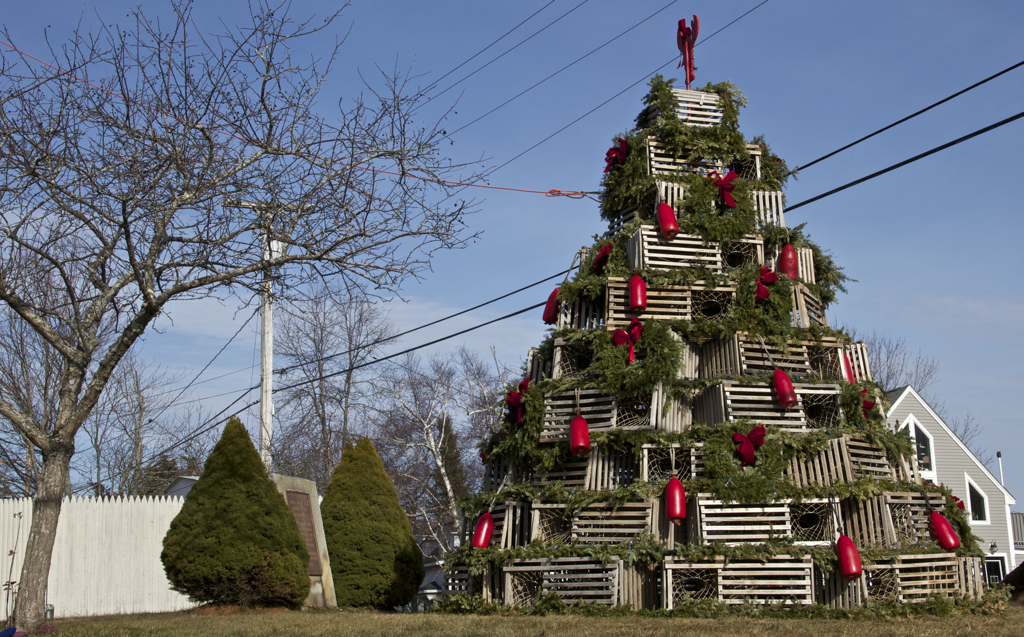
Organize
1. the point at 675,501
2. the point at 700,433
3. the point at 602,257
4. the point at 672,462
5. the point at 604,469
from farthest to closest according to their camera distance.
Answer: the point at 602,257, the point at 604,469, the point at 672,462, the point at 700,433, the point at 675,501

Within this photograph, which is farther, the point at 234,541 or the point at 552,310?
the point at 552,310

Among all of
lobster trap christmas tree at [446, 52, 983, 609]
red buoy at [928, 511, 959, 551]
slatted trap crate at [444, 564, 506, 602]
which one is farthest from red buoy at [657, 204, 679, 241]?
slatted trap crate at [444, 564, 506, 602]

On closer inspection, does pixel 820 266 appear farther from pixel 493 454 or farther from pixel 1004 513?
pixel 1004 513

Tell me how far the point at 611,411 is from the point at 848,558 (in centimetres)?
438

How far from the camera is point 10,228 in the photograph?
379 inches

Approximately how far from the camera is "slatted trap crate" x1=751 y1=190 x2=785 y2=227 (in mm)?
16359

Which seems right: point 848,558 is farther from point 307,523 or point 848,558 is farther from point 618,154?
point 307,523

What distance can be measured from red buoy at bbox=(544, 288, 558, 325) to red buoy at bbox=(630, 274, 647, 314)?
202cm

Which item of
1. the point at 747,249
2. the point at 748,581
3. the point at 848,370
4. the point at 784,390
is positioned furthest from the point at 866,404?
the point at 748,581

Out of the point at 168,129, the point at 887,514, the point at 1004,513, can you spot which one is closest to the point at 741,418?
the point at 887,514

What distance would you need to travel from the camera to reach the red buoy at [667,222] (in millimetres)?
15305

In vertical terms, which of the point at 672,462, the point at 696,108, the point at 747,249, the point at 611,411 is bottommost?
the point at 672,462

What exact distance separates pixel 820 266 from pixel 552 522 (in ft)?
25.5

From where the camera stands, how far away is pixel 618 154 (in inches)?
676
